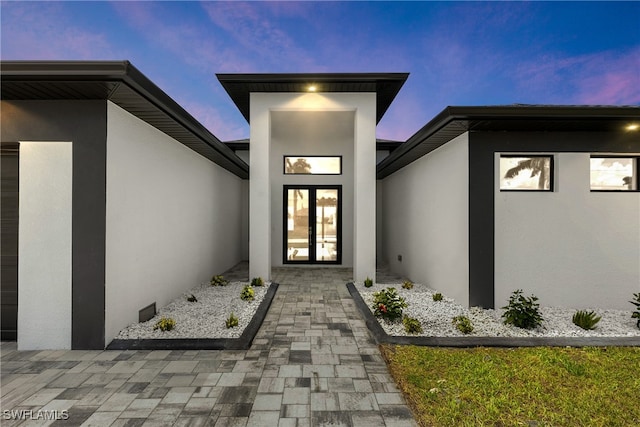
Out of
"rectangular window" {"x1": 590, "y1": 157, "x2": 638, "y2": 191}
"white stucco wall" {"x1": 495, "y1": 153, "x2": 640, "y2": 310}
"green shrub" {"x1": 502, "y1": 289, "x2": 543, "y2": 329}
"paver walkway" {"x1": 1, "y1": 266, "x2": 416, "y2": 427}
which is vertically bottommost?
"paver walkway" {"x1": 1, "y1": 266, "x2": 416, "y2": 427}

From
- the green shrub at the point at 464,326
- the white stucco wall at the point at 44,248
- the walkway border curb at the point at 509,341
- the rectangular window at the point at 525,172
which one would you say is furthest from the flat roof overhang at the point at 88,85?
the rectangular window at the point at 525,172

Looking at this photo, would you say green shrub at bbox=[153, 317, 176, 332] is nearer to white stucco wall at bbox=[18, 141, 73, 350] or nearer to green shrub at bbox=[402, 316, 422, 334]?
white stucco wall at bbox=[18, 141, 73, 350]

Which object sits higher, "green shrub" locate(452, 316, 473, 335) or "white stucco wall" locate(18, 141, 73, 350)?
"white stucco wall" locate(18, 141, 73, 350)

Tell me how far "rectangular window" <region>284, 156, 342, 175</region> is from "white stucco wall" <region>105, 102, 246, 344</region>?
255 cm

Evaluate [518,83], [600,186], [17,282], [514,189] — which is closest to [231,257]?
[17,282]

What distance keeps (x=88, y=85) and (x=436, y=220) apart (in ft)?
19.4

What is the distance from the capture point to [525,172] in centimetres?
478

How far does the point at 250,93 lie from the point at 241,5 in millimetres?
6423

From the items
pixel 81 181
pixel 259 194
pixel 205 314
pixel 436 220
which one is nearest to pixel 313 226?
pixel 259 194

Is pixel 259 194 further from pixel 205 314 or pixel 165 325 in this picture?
pixel 165 325

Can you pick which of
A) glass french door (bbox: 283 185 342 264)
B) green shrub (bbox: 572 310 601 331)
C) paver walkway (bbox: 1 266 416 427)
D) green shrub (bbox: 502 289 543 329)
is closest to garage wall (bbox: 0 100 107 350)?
paver walkway (bbox: 1 266 416 427)

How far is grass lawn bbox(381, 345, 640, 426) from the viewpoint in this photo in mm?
2281

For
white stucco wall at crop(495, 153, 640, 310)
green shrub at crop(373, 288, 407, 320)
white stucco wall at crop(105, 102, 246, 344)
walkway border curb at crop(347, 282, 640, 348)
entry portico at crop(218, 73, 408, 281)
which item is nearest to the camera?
walkway border curb at crop(347, 282, 640, 348)

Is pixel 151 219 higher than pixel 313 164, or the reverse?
pixel 313 164
